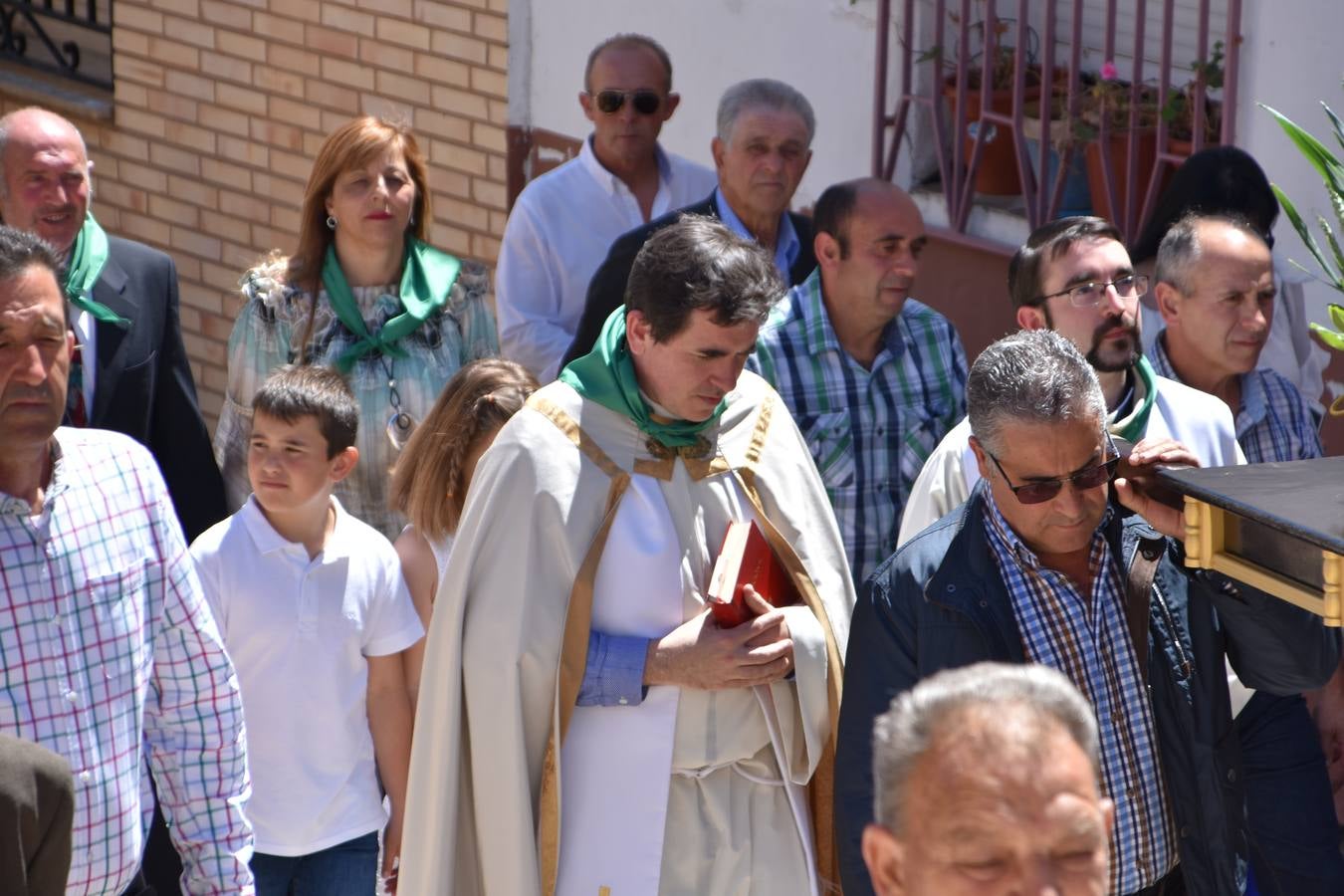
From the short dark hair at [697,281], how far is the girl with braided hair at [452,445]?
841 mm

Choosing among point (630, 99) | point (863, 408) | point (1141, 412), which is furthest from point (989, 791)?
point (630, 99)

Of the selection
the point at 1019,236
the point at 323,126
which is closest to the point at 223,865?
the point at 1019,236

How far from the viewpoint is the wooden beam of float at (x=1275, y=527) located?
2.60 metres

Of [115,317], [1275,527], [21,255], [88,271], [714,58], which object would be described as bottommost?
[115,317]

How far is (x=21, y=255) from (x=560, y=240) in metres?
3.14

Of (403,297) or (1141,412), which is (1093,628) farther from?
(403,297)

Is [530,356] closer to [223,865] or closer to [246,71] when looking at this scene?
[223,865]

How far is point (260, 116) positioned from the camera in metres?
9.30

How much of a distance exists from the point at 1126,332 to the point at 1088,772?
2.28m

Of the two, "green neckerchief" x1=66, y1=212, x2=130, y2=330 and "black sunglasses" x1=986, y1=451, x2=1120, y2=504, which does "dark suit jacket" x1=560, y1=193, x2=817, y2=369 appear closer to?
"green neckerchief" x1=66, y1=212, x2=130, y2=330

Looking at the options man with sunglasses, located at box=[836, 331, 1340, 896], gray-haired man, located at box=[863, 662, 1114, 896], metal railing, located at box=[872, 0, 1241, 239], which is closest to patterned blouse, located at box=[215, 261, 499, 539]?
metal railing, located at box=[872, 0, 1241, 239]

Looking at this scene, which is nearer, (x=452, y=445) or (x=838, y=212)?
(x=452, y=445)

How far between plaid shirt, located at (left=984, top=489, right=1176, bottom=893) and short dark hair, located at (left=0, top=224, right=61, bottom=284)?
65.3 inches

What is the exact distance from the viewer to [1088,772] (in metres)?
2.26
